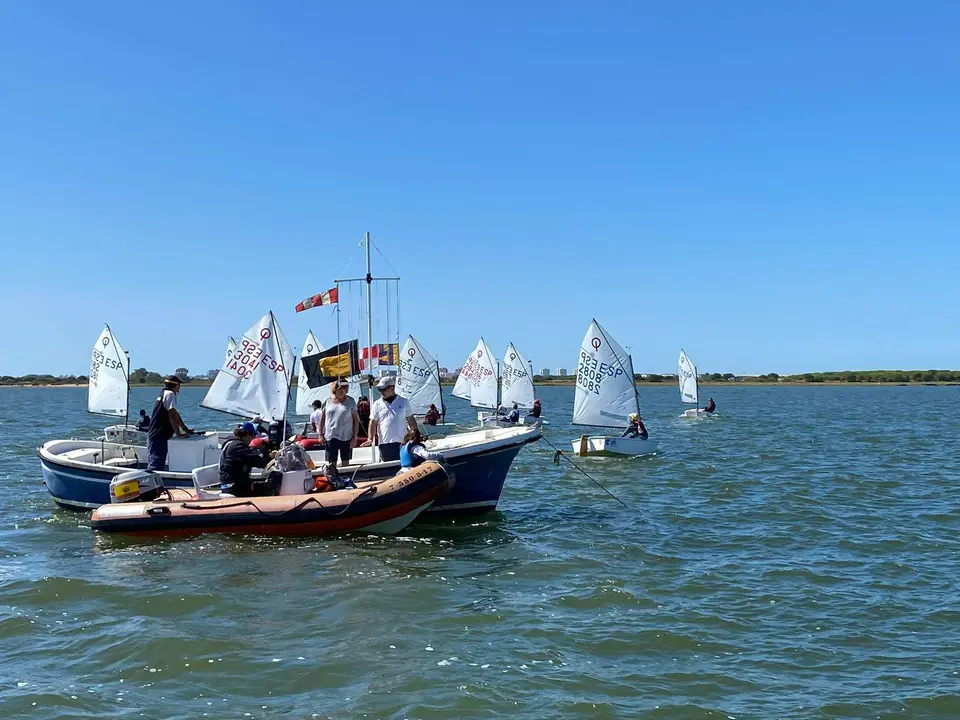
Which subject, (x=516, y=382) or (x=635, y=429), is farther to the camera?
(x=516, y=382)

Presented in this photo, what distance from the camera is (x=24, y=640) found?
31.4 ft

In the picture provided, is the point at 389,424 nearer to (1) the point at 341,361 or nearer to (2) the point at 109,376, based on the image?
(1) the point at 341,361

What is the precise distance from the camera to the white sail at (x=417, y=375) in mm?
42000

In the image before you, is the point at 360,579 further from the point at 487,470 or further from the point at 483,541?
the point at 487,470

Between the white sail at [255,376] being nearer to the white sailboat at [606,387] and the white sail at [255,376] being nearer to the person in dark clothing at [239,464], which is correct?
the person in dark clothing at [239,464]

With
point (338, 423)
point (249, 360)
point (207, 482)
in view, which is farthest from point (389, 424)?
point (249, 360)

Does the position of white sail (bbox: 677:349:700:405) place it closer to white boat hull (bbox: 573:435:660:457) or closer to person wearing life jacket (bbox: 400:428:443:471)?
white boat hull (bbox: 573:435:660:457)

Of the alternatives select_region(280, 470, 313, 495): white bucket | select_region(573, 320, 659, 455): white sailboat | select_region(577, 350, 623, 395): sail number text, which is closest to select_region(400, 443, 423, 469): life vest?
select_region(280, 470, 313, 495): white bucket

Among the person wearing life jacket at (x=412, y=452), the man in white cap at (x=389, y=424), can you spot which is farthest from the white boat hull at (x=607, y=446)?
the person wearing life jacket at (x=412, y=452)

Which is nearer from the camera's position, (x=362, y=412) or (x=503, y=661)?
(x=503, y=661)

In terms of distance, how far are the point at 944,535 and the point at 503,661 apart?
10024 millimetres

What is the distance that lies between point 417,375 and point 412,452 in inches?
1088

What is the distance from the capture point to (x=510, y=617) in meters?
10.4

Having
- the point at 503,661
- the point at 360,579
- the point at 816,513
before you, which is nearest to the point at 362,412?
the point at 360,579
